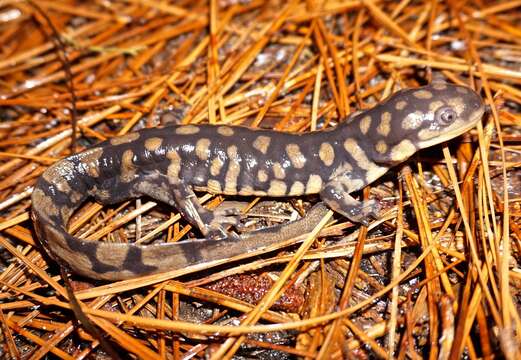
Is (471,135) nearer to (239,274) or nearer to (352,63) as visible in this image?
(352,63)

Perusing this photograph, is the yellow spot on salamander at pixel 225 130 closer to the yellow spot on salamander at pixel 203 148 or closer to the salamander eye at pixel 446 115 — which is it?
the yellow spot on salamander at pixel 203 148

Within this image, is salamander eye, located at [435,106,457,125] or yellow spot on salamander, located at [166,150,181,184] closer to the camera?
salamander eye, located at [435,106,457,125]

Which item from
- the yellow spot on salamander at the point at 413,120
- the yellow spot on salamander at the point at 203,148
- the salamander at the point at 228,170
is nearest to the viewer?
the salamander at the point at 228,170

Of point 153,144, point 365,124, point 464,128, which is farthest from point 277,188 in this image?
point 464,128

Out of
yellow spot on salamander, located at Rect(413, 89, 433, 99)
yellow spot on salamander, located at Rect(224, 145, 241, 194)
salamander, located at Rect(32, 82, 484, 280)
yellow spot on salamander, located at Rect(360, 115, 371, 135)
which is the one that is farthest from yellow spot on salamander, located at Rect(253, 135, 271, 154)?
yellow spot on salamander, located at Rect(413, 89, 433, 99)

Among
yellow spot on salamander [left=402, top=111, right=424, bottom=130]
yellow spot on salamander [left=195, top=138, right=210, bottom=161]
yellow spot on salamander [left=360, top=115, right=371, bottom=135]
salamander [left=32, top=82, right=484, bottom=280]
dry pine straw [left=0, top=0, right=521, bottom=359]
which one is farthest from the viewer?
yellow spot on salamander [left=195, top=138, right=210, bottom=161]

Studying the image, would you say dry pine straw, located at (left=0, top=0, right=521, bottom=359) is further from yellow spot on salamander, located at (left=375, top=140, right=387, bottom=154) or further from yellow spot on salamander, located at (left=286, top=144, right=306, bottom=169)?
yellow spot on salamander, located at (left=286, top=144, right=306, bottom=169)

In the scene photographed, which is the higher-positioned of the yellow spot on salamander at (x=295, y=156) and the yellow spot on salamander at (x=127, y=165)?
the yellow spot on salamander at (x=127, y=165)

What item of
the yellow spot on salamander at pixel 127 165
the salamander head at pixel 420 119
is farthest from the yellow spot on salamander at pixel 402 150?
the yellow spot on salamander at pixel 127 165
